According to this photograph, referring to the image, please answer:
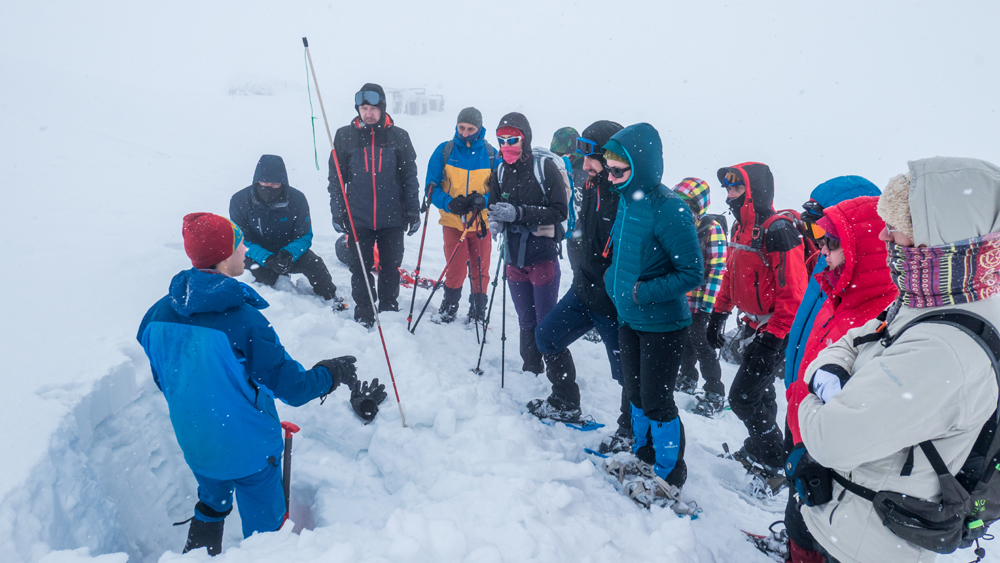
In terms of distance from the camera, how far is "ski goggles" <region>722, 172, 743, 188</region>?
387cm

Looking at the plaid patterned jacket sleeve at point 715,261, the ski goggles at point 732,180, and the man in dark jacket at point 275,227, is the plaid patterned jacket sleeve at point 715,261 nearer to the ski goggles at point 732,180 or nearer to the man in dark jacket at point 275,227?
the ski goggles at point 732,180

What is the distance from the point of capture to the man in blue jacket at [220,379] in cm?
221

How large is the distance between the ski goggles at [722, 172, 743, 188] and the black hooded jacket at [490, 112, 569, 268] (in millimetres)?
1355

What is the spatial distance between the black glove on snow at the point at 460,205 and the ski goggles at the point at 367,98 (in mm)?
1251

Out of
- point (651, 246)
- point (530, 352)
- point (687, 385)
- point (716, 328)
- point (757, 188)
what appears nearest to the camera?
point (651, 246)

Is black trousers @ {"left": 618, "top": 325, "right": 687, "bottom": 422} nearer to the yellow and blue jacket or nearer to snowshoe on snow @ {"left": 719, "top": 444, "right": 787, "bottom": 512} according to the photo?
snowshoe on snow @ {"left": 719, "top": 444, "right": 787, "bottom": 512}

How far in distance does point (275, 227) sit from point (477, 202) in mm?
2565

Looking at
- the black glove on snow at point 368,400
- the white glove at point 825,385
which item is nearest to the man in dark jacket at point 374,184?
the black glove on snow at point 368,400

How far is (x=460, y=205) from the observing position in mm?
4707

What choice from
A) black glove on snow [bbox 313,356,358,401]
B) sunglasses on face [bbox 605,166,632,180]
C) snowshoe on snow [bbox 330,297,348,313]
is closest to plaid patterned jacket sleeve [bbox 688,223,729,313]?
sunglasses on face [bbox 605,166,632,180]

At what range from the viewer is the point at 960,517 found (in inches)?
57.0

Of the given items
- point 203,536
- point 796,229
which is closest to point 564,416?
point 796,229

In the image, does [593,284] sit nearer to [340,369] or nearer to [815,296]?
[815,296]

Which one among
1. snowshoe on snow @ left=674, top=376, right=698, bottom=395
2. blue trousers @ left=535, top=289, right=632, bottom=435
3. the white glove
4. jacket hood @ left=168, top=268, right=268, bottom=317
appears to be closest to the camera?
the white glove
